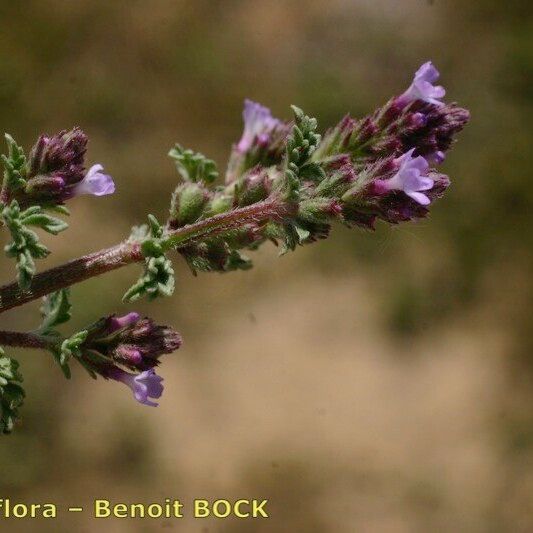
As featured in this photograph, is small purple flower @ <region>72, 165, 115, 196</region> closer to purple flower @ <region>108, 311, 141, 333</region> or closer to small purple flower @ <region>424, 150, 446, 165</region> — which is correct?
purple flower @ <region>108, 311, 141, 333</region>

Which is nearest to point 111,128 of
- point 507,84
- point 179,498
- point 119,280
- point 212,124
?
point 212,124

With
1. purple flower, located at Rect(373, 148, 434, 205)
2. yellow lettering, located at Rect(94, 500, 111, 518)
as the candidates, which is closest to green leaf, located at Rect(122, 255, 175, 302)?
purple flower, located at Rect(373, 148, 434, 205)

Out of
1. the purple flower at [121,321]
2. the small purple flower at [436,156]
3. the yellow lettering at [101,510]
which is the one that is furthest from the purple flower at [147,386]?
the yellow lettering at [101,510]

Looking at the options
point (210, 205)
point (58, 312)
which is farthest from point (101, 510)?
point (210, 205)

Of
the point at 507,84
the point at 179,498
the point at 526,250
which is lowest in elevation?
the point at 179,498

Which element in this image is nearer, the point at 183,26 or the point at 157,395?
the point at 157,395

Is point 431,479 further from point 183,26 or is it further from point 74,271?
point 74,271

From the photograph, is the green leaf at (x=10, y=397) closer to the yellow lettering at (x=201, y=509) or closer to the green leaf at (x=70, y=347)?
the green leaf at (x=70, y=347)
